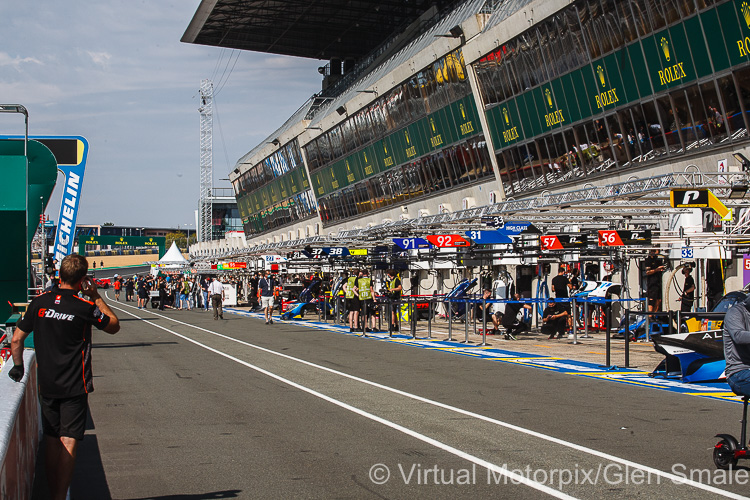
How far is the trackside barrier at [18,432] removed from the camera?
481 cm

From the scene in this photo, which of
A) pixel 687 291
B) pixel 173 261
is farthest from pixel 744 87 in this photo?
pixel 173 261

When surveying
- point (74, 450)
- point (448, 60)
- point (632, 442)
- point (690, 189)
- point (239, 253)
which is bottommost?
point (632, 442)

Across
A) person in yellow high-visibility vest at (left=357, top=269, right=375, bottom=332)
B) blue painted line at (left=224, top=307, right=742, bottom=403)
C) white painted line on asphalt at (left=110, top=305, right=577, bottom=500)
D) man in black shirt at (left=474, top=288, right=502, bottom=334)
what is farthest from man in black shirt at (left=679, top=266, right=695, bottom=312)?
white painted line on asphalt at (left=110, top=305, right=577, bottom=500)

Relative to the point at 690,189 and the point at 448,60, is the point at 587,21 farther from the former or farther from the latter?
the point at 690,189

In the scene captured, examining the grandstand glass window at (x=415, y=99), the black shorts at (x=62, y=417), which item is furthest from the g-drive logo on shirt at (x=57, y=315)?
the grandstand glass window at (x=415, y=99)

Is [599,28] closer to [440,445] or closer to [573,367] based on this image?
[573,367]

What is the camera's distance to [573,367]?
1648 cm

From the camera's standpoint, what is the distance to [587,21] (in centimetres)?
2945

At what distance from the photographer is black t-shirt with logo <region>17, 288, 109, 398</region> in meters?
6.16

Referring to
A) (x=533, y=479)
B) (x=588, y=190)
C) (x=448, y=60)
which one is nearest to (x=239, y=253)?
(x=448, y=60)

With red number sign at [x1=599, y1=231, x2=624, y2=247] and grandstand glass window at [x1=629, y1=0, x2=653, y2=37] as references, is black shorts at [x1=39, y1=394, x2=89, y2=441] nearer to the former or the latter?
red number sign at [x1=599, y1=231, x2=624, y2=247]

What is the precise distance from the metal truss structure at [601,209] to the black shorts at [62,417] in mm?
12115

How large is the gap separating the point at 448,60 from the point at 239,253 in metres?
19.7

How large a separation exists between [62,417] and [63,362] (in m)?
0.39
